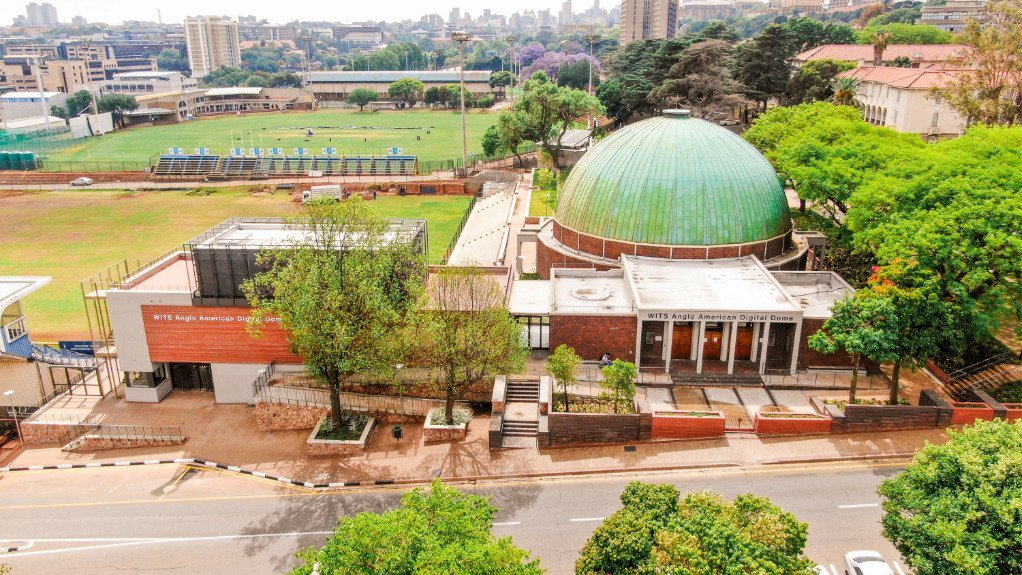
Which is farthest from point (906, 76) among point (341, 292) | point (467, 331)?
point (341, 292)

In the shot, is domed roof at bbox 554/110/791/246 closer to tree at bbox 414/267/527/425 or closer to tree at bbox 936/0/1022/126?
tree at bbox 414/267/527/425

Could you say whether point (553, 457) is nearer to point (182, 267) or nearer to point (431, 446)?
point (431, 446)

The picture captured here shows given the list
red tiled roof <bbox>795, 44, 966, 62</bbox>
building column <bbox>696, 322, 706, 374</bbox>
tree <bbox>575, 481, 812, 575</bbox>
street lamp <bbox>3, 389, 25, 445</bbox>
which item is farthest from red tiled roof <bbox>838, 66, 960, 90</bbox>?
street lamp <bbox>3, 389, 25, 445</bbox>

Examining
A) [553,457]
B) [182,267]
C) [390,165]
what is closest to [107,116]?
[390,165]

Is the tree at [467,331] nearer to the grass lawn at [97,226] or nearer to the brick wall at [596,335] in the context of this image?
the brick wall at [596,335]

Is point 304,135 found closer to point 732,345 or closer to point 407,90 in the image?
point 407,90
